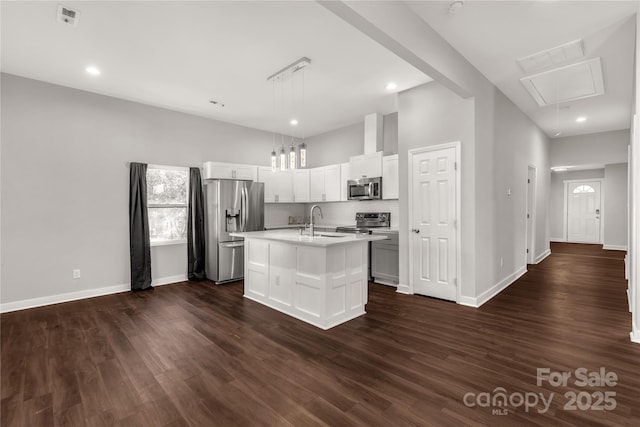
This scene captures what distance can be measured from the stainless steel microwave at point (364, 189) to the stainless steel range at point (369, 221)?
0.49m

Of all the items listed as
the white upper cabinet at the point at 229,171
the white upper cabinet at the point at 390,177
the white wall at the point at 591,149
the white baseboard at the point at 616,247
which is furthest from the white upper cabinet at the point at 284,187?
the white baseboard at the point at 616,247

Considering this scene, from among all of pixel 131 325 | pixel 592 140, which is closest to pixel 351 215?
pixel 131 325

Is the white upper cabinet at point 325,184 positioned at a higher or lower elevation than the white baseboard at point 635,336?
higher

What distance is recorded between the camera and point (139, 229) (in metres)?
4.82

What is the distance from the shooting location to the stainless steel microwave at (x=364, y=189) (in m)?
5.23

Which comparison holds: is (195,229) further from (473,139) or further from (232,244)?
(473,139)

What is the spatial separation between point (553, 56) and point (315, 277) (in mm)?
3727

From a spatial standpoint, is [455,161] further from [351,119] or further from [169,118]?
[169,118]

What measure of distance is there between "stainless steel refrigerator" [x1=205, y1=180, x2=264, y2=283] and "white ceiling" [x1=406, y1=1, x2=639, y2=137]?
3957 millimetres

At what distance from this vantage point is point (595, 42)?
318 centimetres

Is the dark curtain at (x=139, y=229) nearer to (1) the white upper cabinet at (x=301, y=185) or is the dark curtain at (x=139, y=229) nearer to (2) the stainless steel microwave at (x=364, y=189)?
(1) the white upper cabinet at (x=301, y=185)

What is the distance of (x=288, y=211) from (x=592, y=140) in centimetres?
769

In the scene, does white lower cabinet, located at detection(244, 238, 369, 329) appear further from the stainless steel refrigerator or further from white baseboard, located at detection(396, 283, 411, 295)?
the stainless steel refrigerator

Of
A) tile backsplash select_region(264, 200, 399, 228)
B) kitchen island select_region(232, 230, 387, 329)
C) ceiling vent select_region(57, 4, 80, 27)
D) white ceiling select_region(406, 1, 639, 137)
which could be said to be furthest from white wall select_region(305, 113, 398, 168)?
ceiling vent select_region(57, 4, 80, 27)
